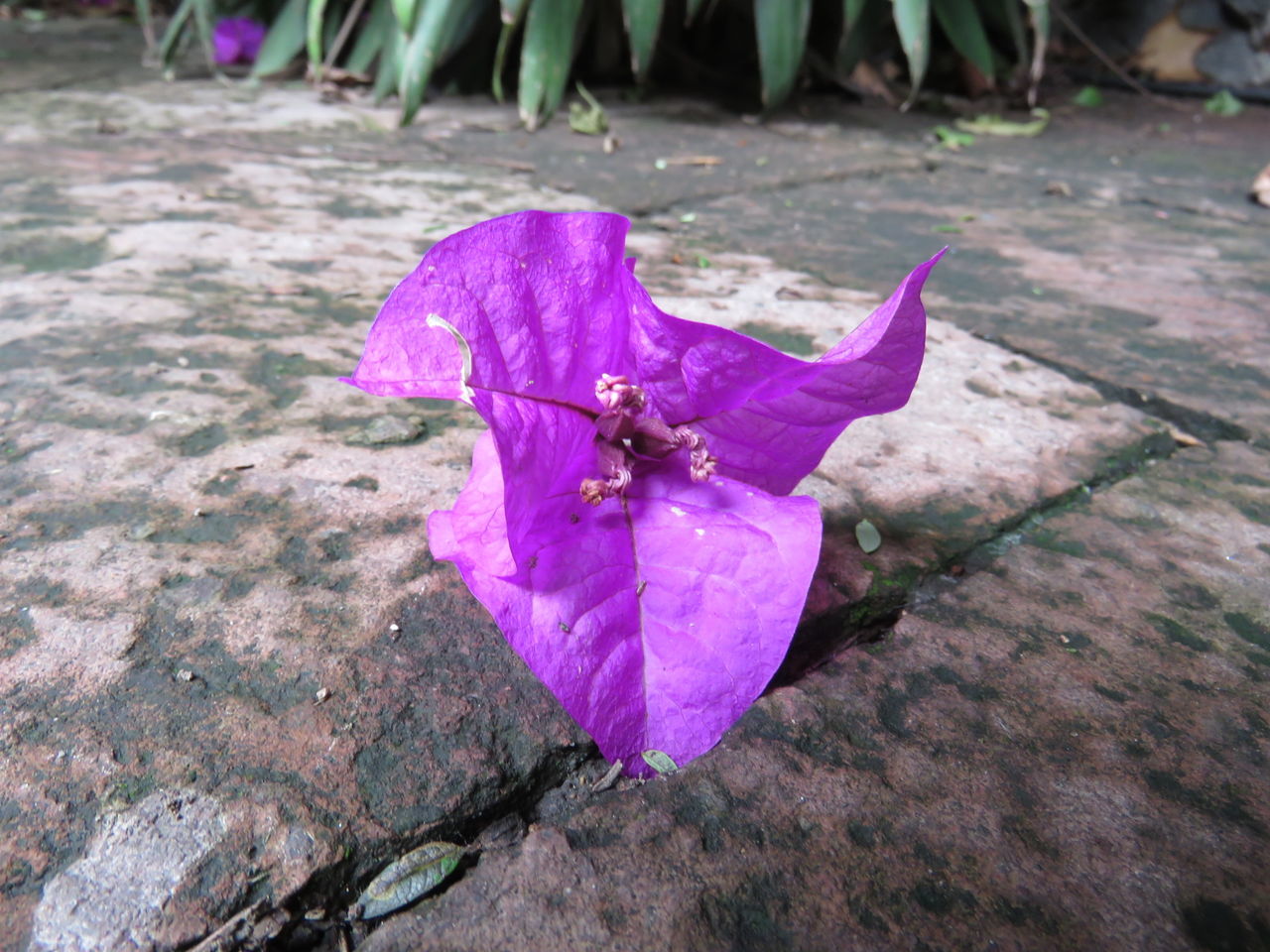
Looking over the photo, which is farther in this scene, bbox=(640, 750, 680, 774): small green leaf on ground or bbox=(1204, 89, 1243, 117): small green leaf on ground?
bbox=(1204, 89, 1243, 117): small green leaf on ground

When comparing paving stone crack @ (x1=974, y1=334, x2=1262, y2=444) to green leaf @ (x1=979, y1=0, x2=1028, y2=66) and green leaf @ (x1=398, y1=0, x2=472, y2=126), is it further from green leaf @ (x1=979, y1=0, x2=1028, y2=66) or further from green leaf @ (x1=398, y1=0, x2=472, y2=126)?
green leaf @ (x1=979, y1=0, x2=1028, y2=66)

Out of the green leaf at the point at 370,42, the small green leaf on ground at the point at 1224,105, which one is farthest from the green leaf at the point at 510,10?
the small green leaf on ground at the point at 1224,105

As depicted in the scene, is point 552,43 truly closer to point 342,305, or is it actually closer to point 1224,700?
point 342,305

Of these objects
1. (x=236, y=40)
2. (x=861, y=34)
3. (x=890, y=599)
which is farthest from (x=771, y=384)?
(x=236, y=40)

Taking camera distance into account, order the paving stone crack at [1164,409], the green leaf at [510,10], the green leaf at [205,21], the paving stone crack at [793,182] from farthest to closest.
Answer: the green leaf at [205,21]
the green leaf at [510,10]
the paving stone crack at [793,182]
the paving stone crack at [1164,409]

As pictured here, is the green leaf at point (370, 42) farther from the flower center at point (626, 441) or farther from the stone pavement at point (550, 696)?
the flower center at point (626, 441)

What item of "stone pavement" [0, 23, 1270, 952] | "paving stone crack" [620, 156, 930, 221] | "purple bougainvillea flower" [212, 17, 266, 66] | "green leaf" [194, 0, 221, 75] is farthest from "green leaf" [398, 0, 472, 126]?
"stone pavement" [0, 23, 1270, 952]

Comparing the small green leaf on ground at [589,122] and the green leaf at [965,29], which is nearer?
the small green leaf on ground at [589,122]
